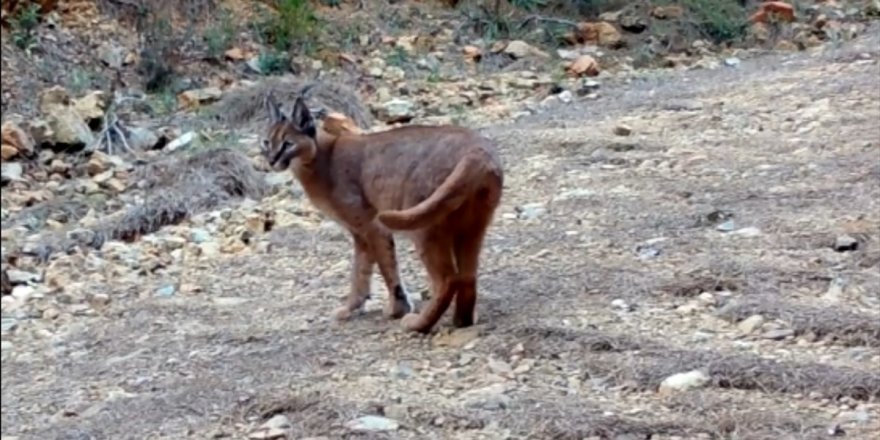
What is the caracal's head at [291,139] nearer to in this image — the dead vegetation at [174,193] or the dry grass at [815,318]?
the dry grass at [815,318]

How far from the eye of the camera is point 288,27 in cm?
1063

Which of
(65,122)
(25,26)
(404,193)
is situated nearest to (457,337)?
(404,193)

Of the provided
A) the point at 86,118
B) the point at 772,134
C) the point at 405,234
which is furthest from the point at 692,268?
the point at 86,118

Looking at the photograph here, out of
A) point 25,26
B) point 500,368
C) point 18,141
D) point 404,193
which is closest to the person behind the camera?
point 500,368

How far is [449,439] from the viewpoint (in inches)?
161

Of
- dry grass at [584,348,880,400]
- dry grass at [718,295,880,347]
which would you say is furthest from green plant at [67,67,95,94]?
dry grass at [584,348,880,400]

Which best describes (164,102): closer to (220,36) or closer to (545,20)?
(220,36)

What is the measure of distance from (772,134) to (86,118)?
11.9ft

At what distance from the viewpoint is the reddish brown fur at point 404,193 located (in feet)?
15.4

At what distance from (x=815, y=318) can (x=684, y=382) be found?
2.14ft

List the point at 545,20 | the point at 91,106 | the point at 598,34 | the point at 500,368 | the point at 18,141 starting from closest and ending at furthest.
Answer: the point at 500,368 < the point at 18,141 < the point at 91,106 < the point at 598,34 < the point at 545,20

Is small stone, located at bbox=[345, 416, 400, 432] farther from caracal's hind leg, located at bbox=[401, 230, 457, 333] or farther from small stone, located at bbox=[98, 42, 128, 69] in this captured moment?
small stone, located at bbox=[98, 42, 128, 69]

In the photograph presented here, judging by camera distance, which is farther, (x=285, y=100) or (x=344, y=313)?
(x=285, y=100)

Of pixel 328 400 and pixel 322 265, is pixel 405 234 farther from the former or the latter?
pixel 322 265
